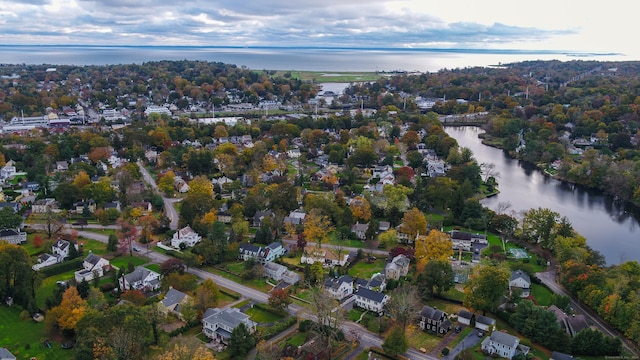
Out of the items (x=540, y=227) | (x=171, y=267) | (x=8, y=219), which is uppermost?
(x=8, y=219)

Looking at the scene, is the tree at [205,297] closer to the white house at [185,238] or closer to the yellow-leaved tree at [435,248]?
the white house at [185,238]

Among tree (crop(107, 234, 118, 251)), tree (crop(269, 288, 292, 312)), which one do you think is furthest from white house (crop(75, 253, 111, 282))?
tree (crop(269, 288, 292, 312))

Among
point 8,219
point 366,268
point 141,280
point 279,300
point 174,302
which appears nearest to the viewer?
point 279,300

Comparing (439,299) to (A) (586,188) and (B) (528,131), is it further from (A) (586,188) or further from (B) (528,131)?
(B) (528,131)

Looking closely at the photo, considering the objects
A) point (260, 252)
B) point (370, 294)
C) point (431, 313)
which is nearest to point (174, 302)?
point (260, 252)

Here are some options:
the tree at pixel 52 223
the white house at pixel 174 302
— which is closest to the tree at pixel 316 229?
the white house at pixel 174 302

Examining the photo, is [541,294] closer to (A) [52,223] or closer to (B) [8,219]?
(A) [52,223]

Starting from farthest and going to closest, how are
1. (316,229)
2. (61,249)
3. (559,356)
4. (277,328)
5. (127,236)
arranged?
1. (127,236)
2. (316,229)
3. (61,249)
4. (277,328)
5. (559,356)

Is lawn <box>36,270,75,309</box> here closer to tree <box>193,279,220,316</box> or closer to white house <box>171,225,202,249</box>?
white house <box>171,225,202,249</box>
